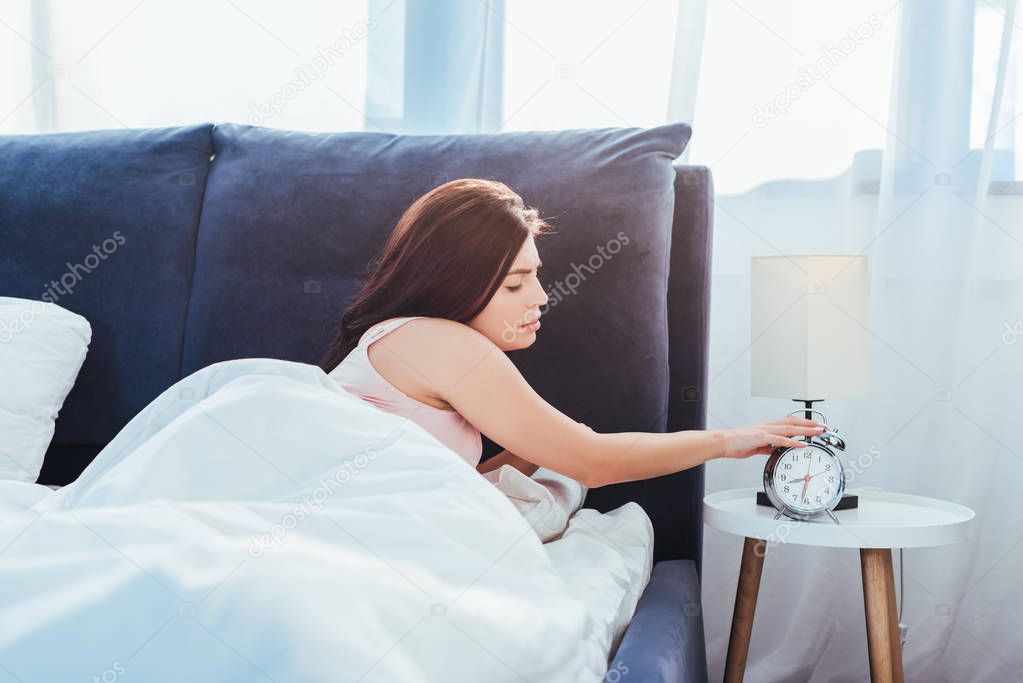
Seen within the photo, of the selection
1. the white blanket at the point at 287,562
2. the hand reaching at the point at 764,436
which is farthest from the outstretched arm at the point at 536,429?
the white blanket at the point at 287,562

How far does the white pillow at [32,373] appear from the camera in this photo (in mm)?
1369

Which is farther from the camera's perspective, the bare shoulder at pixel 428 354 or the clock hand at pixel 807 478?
the clock hand at pixel 807 478

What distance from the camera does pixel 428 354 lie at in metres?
1.21

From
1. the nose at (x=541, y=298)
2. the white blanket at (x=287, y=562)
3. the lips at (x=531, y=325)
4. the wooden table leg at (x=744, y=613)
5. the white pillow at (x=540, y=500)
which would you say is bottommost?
the wooden table leg at (x=744, y=613)

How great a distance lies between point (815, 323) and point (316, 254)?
0.78m

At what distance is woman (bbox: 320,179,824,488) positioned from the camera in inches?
46.6

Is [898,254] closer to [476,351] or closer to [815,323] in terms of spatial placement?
[815,323]

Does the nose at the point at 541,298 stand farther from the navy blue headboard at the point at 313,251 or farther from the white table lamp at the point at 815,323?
the white table lamp at the point at 815,323

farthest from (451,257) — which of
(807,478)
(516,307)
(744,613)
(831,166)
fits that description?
(831,166)

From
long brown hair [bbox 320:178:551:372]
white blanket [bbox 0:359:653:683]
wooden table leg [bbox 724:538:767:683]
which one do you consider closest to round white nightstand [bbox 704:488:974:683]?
wooden table leg [bbox 724:538:767:683]

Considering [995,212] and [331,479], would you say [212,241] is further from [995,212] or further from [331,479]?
[995,212]

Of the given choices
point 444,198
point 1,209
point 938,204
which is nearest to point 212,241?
point 1,209

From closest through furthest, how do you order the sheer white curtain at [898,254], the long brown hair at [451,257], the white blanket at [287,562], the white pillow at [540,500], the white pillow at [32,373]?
the white blanket at [287,562] → the white pillow at [540,500] → the long brown hair at [451,257] → the white pillow at [32,373] → the sheer white curtain at [898,254]

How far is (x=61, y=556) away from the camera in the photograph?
721 mm
